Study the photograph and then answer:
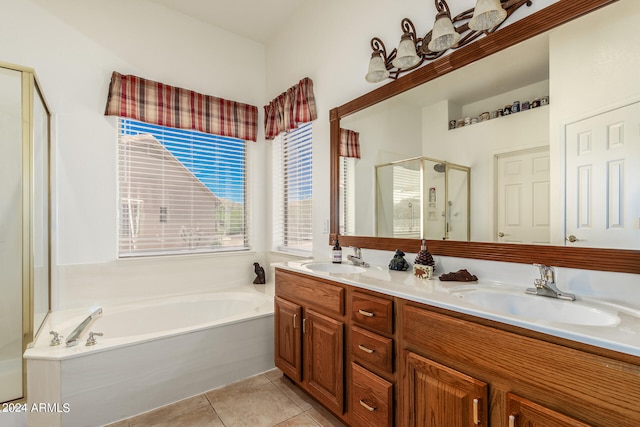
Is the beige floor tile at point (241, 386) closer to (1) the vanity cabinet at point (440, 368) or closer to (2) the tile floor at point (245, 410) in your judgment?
(2) the tile floor at point (245, 410)

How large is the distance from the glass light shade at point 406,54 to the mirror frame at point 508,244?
0.24 ft

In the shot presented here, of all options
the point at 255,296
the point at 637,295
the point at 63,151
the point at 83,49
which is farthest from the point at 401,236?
the point at 83,49

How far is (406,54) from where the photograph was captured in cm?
167

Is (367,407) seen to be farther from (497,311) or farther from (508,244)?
(508,244)

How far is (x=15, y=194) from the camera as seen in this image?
1.83 m

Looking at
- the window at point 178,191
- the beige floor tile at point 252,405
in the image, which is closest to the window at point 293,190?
the window at point 178,191

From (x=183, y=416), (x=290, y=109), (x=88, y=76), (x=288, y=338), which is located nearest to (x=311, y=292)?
(x=288, y=338)

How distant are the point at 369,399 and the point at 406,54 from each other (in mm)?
1760

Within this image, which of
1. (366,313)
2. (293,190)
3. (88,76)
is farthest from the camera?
(293,190)

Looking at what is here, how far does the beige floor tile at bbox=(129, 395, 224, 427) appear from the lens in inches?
67.1

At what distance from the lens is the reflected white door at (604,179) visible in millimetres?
1023

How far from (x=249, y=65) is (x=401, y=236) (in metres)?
2.50

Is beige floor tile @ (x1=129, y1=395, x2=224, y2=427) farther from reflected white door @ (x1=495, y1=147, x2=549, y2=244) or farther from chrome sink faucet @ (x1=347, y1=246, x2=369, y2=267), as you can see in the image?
reflected white door @ (x1=495, y1=147, x2=549, y2=244)

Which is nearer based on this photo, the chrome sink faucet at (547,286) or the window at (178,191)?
the chrome sink faucet at (547,286)
